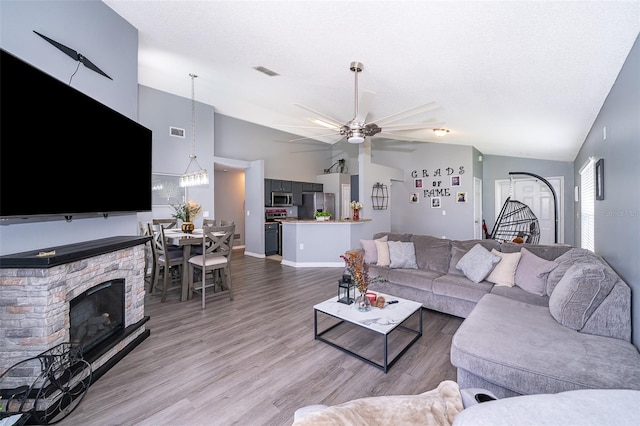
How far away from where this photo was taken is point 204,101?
5727mm

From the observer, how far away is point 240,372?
2.16 m

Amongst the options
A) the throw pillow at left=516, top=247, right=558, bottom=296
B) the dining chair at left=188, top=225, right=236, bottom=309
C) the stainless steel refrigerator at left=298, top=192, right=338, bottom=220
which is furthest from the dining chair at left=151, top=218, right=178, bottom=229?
the throw pillow at left=516, top=247, right=558, bottom=296

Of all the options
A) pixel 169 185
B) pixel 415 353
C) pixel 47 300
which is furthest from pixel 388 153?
pixel 47 300

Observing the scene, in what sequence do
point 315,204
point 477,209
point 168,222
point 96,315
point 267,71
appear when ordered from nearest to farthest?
point 96,315 → point 267,71 → point 168,222 → point 477,209 → point 315,204

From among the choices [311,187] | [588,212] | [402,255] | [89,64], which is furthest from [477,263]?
[311,187]

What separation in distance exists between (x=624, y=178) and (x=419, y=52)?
1.84m

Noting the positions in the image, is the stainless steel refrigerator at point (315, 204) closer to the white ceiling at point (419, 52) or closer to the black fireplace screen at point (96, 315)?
the white ceiling at point (419, 52)

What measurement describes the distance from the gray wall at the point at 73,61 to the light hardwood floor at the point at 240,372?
1.15 meters

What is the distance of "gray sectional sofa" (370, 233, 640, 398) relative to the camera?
1.49 metres

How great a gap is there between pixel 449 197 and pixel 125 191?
22.9ft

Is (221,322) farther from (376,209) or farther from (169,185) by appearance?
(376,209)

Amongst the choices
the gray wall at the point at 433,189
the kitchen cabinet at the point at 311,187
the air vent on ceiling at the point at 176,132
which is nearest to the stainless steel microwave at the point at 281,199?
the kitchen cabinet at the point at 311,187

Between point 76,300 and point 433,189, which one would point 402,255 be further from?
point 433,189

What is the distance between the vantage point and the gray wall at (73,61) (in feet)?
5.95
